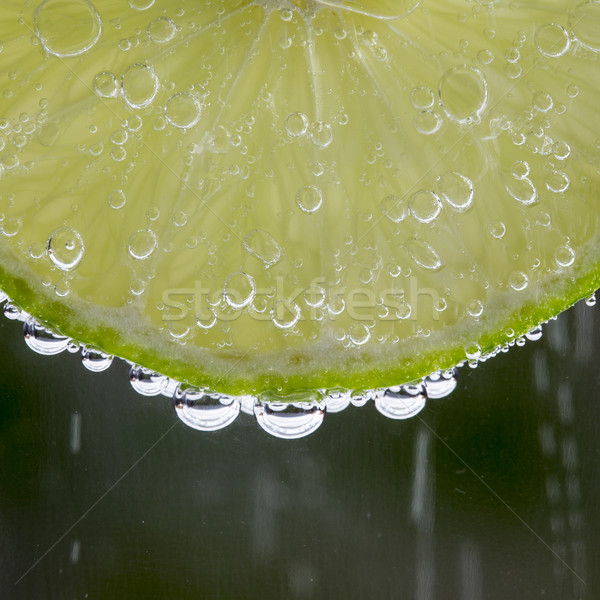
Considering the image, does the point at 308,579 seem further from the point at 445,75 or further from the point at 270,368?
the point at 445,75

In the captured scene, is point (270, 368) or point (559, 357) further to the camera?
point (559, 357)

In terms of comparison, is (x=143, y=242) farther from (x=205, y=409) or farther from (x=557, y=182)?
(x=557, y=182)

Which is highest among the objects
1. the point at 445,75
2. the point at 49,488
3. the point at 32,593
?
the point at 445,75

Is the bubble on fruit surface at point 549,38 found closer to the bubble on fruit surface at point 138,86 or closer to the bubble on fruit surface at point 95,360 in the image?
the bubble on fruit surface at point 138,86

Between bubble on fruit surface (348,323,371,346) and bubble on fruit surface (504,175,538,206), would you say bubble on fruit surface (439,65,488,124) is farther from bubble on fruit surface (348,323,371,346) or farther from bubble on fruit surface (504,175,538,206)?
bubble on fruit surface (348,323,371,346)

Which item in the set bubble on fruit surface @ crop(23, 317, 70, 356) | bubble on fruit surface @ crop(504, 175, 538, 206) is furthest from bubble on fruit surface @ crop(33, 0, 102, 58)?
bubble on fruit surface @ crop(504, 175, 538, 206)

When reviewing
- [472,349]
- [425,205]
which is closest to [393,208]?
[425,205]

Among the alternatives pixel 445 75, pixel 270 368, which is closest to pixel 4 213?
pixel 270 368

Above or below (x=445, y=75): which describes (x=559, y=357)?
below
